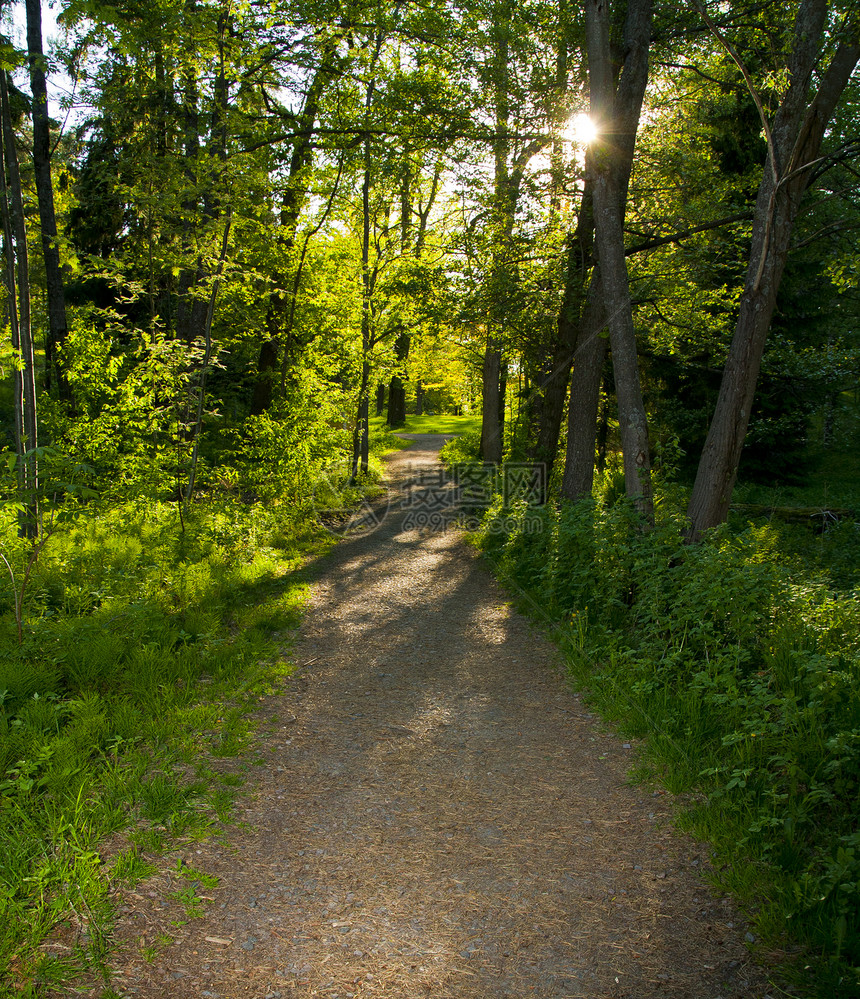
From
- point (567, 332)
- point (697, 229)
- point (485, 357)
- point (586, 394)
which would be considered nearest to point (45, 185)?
point (567, 332)

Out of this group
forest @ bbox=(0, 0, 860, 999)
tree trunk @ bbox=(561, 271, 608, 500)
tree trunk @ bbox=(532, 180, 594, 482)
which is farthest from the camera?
tree trunk @ bbox=(532, 180, 594, 482)

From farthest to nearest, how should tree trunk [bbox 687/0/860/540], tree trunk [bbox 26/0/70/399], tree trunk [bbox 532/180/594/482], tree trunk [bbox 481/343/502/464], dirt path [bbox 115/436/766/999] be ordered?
tree trunk [bbox 481/343/502/464], tree trunk [bbox 532/180/594/482], tree trunk [bbox 26/0/70/399], tree trunk [bbox 687/0/860/540], dirt path [bbox 115/436/766/999]

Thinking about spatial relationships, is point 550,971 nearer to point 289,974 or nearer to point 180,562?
point 289,974

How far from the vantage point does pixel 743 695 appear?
14.0 ft

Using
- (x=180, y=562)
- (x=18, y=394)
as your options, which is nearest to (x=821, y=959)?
(x=180, y=562)

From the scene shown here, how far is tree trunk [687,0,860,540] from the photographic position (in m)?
6.59

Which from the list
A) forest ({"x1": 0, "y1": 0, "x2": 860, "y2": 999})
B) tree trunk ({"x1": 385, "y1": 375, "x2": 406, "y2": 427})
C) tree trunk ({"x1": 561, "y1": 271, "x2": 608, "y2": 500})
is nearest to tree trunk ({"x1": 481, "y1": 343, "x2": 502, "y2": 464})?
forest ({"x1": 0, "y1": 0, "x2": 860, "y2": 999})

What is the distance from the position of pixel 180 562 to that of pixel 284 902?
18.0 feet

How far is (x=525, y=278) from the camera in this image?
1052 centimetres

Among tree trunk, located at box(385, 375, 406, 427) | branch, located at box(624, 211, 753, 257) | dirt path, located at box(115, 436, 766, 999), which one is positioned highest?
branch, located at box(624, 211, 753, 257)

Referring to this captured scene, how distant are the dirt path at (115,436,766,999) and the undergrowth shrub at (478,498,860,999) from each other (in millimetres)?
275

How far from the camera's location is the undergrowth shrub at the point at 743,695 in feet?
9.45

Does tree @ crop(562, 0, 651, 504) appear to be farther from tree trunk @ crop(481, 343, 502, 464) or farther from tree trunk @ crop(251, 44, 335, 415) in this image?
tree trunk @ crop(481, 343, 502, 464)

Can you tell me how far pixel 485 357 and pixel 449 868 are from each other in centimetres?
1606
